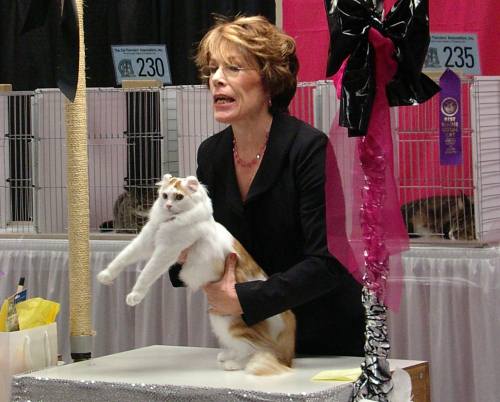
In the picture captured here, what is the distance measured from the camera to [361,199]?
1422mm

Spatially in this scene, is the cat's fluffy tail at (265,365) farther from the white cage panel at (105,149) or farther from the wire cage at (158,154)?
the white cage panel at (105,149)

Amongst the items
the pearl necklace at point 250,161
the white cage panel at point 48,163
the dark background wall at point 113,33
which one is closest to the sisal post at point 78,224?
the pearl necklace at point 250,161

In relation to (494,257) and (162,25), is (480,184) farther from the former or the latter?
(162,25)

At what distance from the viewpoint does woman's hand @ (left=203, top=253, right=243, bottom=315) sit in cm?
157

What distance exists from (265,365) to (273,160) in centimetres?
38

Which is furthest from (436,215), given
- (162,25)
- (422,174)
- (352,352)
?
(162,25)

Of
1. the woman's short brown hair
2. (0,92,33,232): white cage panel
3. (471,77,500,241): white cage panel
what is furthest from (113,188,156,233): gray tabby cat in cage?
the woman's short brown hair

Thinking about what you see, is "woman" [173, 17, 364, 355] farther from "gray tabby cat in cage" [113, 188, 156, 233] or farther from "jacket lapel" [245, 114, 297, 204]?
"gray tabby cat in cage" [113, 188, 156, 233]

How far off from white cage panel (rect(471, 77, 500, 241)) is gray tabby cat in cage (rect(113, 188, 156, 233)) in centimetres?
102

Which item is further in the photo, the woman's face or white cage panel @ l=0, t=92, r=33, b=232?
white cage panel @ l=0, t=92, r=33, b=232

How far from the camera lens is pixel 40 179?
3.05 m

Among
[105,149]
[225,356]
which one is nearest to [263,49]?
[225,356]

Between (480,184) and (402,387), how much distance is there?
3.96ft

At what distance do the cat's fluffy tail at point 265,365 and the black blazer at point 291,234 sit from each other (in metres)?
0.06
